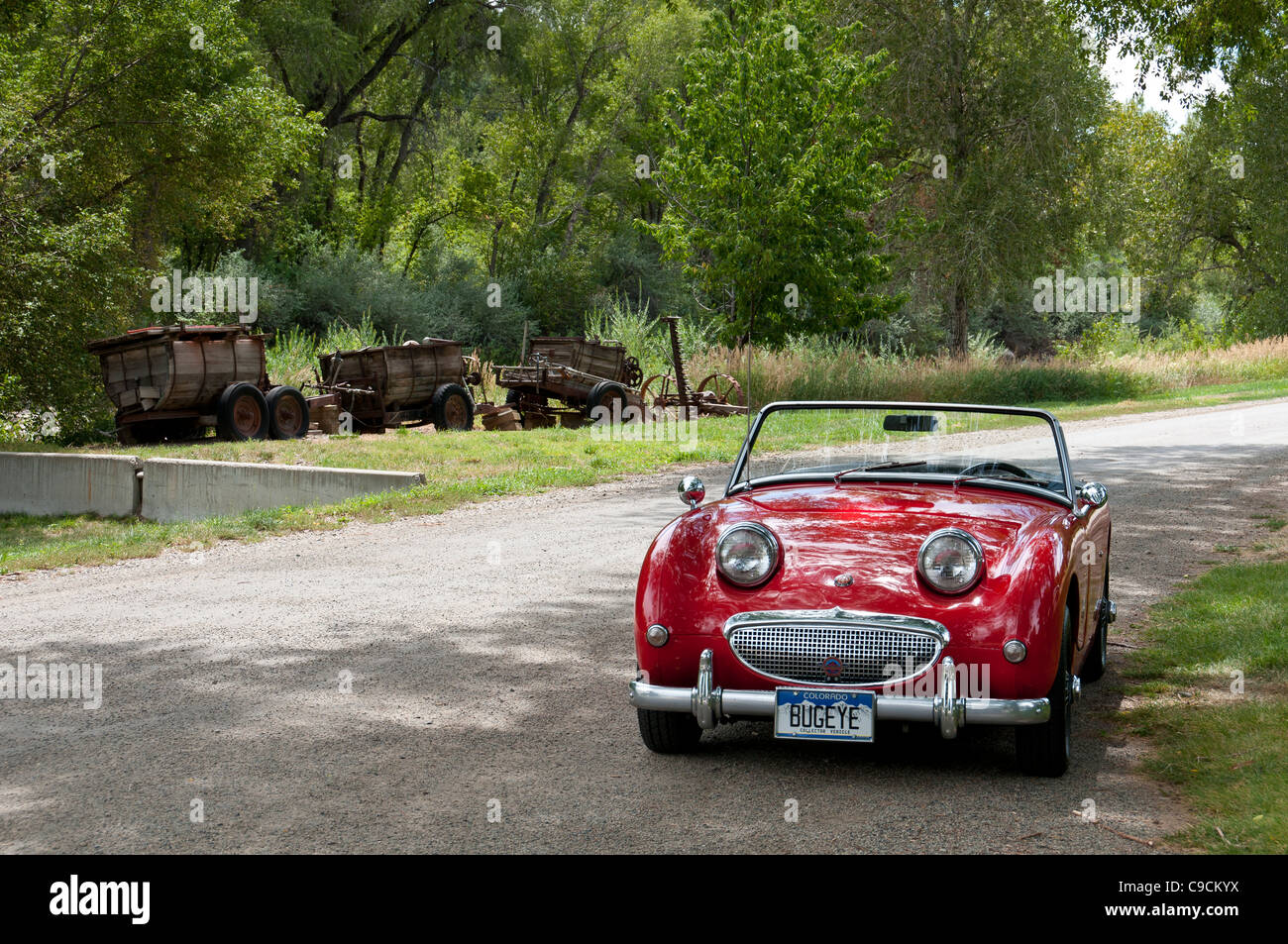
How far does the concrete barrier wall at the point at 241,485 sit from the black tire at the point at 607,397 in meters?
9.13

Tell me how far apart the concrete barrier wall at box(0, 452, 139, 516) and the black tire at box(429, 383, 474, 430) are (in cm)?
725

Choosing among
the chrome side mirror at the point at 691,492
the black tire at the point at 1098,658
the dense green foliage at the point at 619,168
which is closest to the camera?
the chrome side mirror at the point at 691,492

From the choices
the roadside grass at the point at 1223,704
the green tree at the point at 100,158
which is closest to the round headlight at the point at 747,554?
the roadside grass at the point at 1223,704

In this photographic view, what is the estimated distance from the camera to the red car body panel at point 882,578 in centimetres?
464

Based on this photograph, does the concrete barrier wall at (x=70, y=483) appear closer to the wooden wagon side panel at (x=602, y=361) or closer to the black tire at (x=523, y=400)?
the black tire at (x=523, y=400)

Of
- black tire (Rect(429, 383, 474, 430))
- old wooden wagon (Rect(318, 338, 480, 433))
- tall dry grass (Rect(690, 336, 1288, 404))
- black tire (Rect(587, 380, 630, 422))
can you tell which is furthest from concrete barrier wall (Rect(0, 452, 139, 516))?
tall dry grass (Rect(690, 336, 1288, 404))

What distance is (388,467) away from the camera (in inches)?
671

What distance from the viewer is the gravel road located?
4.27 m

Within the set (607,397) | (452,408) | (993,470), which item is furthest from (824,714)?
(607,397)

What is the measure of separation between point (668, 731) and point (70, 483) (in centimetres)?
1406

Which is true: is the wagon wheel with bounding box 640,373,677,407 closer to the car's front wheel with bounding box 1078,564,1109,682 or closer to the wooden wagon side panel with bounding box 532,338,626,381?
the wooden wagon side panel with bounding box 532,338,626,381

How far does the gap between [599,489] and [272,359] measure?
520 inches

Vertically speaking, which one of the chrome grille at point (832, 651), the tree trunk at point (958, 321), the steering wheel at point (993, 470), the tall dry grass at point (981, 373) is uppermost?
the tree trunk at point (958, 321)
